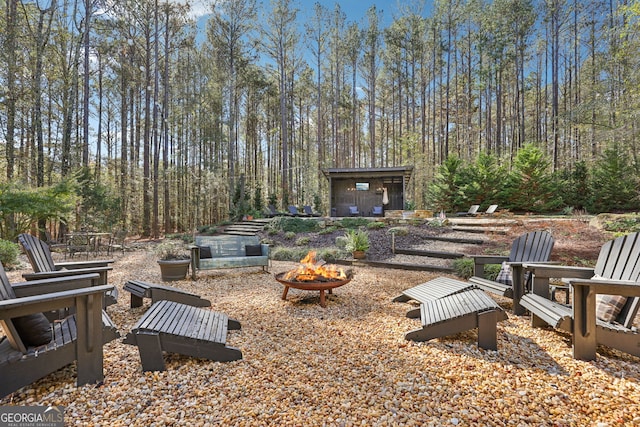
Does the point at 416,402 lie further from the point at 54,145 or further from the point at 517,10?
the point at 517,10

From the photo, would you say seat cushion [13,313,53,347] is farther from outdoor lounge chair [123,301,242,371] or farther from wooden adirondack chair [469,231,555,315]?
wooden adirondack chair [469,231,555,315]

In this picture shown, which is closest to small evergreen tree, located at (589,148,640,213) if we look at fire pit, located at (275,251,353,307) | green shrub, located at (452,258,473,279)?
green shrub, located at (452,258,473,279)

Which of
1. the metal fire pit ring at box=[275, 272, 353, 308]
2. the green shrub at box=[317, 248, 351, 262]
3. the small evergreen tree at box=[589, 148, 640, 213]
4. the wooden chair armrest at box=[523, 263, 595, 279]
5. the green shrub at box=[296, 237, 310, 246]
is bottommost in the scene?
the green shrub at box=[317, 248, 351, 262]

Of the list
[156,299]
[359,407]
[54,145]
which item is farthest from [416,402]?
[54,145]

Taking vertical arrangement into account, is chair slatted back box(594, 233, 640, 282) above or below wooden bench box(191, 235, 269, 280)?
above

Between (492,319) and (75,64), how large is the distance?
15.3 metres

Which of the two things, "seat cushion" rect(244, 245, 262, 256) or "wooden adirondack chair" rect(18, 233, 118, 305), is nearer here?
"wooden adirondack chair" rect(18, 233, 118, 305)

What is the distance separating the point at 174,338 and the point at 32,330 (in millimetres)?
763

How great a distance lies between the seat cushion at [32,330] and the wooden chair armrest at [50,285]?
494mm

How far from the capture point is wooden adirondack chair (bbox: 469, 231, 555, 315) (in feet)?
10.1

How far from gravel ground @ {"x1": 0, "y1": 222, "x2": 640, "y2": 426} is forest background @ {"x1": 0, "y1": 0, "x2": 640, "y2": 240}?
7723mm

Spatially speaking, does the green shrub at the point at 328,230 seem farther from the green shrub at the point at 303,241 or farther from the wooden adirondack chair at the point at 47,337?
the wooden adirondack chair at the point at 47,337

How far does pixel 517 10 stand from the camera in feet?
50.2

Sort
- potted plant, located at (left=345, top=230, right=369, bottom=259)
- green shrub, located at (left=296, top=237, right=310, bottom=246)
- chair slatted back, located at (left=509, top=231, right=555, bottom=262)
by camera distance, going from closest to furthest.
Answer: chair slatted back, located at (left=509, top=231, right=555, bottom=262)
potted plant, located at (left=345, top=230, right=369, bottom=259)
green shrub, located at (left=296, top=237, right=310, bottom=246)
